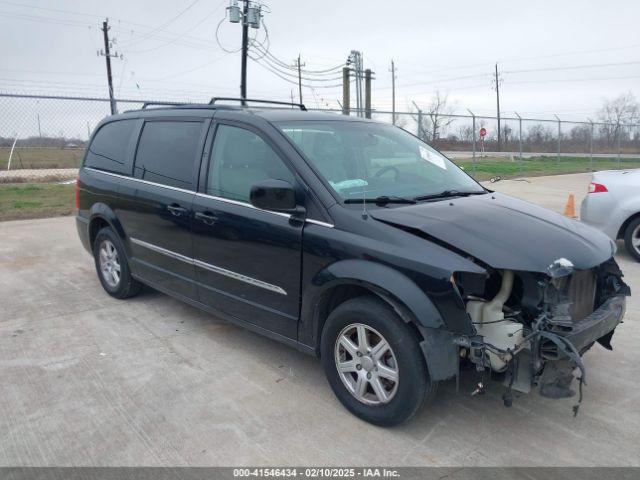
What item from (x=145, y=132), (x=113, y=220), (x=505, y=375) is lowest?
(x=505, y=375)

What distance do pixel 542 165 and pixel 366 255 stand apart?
25.9 metres

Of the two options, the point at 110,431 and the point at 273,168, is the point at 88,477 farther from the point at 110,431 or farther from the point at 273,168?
the point at 273,168

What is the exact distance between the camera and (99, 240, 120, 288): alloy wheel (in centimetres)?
535

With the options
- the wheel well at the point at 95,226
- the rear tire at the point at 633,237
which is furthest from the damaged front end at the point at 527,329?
the rear tire at the point at 633,237

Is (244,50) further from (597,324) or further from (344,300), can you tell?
(597,324)

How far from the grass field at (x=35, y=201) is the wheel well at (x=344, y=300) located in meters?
8.95

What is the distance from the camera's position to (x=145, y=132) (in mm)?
4895

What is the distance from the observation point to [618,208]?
22.4 ft

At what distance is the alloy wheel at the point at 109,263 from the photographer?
5348mm

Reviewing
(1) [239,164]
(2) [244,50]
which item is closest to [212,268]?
(1) [239,164]

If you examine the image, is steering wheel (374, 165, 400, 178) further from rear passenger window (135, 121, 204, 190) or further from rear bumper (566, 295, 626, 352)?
rear bumper (566, 295, 626, 352)

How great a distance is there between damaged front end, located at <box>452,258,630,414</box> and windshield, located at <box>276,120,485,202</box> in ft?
3.14

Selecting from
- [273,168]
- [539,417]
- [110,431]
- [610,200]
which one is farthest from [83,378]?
[610,200]

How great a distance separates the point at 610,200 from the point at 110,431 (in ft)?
21.1
